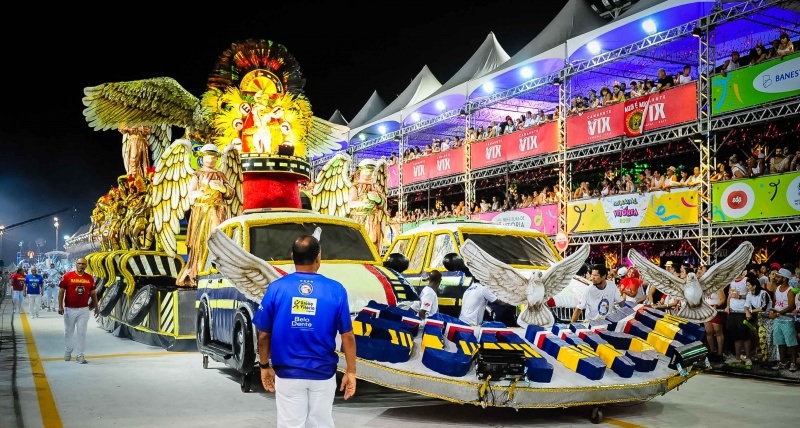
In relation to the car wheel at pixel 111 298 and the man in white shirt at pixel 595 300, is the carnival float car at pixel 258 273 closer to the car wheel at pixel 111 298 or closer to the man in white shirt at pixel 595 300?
the man in white shirt at pixel 595 300

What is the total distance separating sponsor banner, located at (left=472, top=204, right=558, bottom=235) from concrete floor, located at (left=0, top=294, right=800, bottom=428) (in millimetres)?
9747

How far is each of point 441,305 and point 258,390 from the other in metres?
3.07

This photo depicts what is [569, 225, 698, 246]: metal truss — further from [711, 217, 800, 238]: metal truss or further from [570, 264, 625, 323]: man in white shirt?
[570, 264, 625, 323]: man in white shirt

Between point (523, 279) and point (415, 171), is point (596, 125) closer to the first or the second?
point (415, 171)

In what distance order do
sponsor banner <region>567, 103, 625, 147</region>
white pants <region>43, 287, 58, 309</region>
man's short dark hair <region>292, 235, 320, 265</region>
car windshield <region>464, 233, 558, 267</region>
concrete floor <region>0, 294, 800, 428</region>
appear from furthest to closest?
white pants <region>43, 287, 58, 309</region>, sponsor banner <region>567, 103, 625, 147</region>, car windshield <region>464, 233, 558, 267</region>, concrete floor <region>0, 294, 800, 428</region>, man's short dark hair <region>292, 235, 320, 265</region>

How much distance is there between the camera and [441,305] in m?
10.7

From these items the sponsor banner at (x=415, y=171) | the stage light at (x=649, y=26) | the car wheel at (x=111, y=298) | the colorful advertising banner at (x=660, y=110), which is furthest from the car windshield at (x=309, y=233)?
the sponsor banner at (x=415, y=171)

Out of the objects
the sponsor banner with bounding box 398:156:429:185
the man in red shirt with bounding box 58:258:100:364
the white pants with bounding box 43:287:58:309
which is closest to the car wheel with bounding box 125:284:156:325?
the man in red shirt with bounding box 58:258:100:364

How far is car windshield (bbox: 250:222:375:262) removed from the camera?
9188mm

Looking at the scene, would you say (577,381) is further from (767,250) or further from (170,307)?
(767,250)

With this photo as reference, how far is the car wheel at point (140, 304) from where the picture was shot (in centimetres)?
1383

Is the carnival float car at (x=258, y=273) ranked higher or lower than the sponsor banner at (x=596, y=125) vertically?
lower

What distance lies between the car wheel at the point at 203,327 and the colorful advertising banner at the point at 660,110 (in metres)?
12.2

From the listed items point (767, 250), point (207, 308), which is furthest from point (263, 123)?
point (767, 250)
